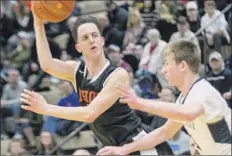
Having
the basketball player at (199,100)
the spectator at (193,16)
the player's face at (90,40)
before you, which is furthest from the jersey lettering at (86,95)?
the spectator at (193,16)

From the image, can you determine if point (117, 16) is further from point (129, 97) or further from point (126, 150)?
point (129, 97)

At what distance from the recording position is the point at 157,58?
39.5 feet

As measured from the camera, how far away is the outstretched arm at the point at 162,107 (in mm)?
4281

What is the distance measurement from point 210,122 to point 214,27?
297 inches

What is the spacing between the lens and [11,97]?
40.8 ft

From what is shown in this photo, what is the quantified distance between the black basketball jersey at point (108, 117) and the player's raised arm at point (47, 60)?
11.0 inches

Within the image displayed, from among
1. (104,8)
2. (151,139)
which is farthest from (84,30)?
(104,8)

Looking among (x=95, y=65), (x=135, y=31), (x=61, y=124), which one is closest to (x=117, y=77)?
(x=95, y=65)

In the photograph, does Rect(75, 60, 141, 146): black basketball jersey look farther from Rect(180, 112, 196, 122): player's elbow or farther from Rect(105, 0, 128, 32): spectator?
Rect(105, 0, 128, 32): spectator

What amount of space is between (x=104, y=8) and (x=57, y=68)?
10529 millimetres

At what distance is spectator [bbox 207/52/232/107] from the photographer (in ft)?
35.3

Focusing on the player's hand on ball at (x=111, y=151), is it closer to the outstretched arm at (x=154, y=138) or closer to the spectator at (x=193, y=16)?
the outstretched arm at (x=154, y=138)

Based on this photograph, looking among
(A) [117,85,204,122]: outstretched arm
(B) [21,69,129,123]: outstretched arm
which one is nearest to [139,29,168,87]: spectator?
(B) [21,69,129,123]: outstretched arm

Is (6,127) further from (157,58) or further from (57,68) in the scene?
(57,68)
